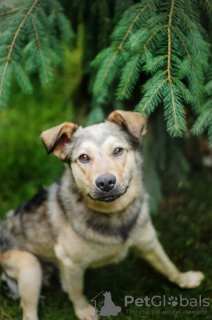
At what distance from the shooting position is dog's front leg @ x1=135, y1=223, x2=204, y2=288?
3711 millimetres

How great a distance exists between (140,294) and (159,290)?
0.68 feet

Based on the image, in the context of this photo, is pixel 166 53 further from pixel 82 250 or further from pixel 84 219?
pixel 82 250

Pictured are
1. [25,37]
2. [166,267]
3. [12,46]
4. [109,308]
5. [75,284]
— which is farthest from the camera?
[166,267]

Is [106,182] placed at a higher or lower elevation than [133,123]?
lower

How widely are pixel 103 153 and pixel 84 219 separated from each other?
2.30 ft

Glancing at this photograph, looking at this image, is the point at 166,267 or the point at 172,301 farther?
the point at 166,267

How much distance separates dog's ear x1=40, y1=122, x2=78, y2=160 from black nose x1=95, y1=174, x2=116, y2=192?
57 cm

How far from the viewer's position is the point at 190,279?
12.6 feet

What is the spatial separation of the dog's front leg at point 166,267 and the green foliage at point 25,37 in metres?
1.86

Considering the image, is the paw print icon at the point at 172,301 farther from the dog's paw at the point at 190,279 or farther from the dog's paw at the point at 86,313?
the dog's paw at the point at 86,313

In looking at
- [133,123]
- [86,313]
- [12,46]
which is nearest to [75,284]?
[86,313]

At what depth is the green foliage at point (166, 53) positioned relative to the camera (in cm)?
270

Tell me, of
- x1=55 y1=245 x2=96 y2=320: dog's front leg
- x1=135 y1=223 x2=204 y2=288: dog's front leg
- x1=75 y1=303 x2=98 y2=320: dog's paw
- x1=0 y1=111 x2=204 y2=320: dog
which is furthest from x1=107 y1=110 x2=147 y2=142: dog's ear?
x1=75 y1=303 x2=98 y2=320: dog's paw

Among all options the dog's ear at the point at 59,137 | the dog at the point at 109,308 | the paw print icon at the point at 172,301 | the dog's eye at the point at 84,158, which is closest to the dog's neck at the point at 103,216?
the dog's ear at the point at 59,137
